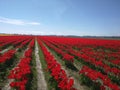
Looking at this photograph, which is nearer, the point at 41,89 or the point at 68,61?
the point at 41,89

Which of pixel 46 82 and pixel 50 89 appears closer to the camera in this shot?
pixel 50 89

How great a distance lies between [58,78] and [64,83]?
1.03 metres

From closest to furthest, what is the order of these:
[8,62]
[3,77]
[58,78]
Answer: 1. [58,78]
2. [3,77]
3. [8,62]

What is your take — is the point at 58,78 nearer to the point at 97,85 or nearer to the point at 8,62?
the point at 97,85

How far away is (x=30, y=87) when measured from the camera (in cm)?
842

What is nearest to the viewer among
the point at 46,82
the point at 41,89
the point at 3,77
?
the point at 41,89

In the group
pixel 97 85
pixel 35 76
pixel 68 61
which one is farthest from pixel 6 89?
pixel 68 61

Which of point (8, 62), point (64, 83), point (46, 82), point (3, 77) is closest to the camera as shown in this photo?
point (64, 83)

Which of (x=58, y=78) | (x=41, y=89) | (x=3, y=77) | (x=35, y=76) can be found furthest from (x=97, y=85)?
(x=3, y=77)

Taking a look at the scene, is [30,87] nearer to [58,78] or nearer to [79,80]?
[58,78]

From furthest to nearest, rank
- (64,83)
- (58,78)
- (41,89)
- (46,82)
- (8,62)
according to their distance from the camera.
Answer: (8,62) → (46,82) → (41,89) → (58,78) → (64,83)

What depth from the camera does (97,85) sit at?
823 cm

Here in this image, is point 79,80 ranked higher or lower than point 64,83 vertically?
lower

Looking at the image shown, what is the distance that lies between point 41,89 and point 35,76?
237 cm
